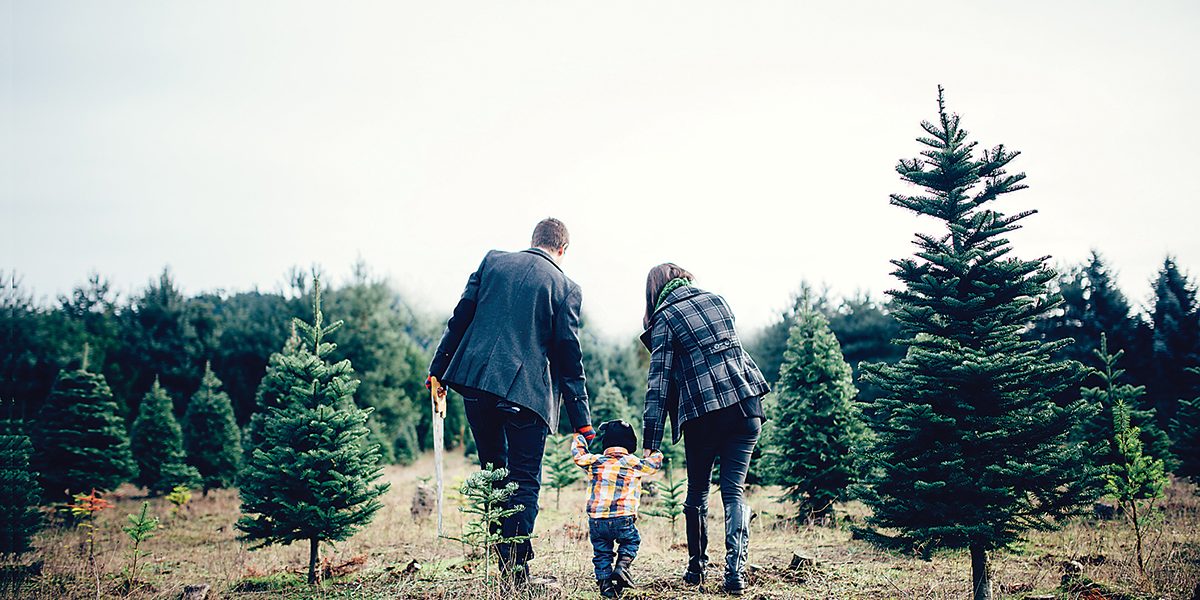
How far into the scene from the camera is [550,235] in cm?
450

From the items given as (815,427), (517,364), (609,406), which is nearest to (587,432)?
(517,364)

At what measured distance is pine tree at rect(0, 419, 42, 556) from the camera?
6.43m

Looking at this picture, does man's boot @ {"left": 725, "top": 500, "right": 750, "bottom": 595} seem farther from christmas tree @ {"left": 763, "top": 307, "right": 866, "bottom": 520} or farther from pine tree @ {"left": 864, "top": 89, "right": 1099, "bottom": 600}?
christmas tree @ {"left": 763, "top": 307, "right": 866, "bottom": 520}

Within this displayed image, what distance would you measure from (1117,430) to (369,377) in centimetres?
2007

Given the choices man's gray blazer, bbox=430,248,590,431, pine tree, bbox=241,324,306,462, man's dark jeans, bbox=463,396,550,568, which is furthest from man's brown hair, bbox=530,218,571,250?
pine tree, bbox=241,324,306,462

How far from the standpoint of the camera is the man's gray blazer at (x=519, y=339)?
3938 mm

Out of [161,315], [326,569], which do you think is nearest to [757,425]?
[326,569]

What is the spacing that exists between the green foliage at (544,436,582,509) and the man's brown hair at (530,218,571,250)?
6.88 meters

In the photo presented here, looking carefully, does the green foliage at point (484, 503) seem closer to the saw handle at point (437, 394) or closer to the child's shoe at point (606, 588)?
the child's shoe at point (606, 588)

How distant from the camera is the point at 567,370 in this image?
163 inches

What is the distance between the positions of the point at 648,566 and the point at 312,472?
2756mm

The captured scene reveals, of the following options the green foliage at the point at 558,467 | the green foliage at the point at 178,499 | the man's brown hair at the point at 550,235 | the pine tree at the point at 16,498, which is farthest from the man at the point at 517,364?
the green foliage at the point at 178,499

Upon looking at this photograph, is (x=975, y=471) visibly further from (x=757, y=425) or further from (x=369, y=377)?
(x=369, y=377)

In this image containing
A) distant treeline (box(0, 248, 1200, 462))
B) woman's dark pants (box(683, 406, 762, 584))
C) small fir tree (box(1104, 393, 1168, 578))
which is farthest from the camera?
distant treeline (box(0, 248, 1200, 462))
